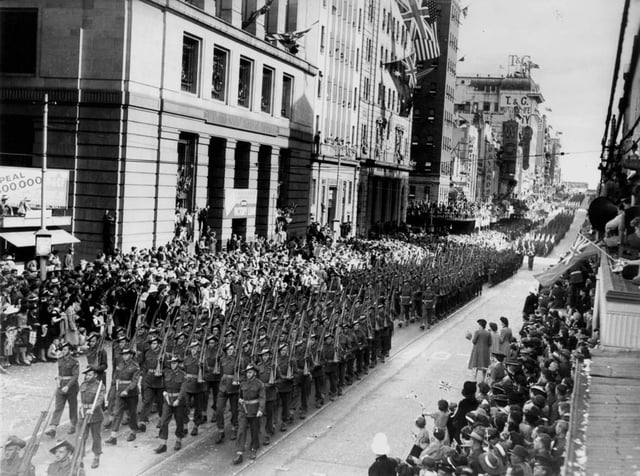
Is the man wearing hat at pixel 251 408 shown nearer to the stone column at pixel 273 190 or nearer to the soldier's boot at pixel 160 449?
the soldier's boot at pixel 160 449

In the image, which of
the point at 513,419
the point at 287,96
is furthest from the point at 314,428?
the point at 287,96

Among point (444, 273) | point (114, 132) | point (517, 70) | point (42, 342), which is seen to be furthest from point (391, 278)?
point (517, 70)

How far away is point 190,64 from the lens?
111 feet

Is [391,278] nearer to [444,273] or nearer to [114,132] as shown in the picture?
[444,273]

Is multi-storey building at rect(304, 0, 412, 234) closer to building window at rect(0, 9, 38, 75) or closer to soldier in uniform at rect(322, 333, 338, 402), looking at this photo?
building window at rect(0, 9, 38, 75)

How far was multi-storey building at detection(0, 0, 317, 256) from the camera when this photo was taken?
2855cm

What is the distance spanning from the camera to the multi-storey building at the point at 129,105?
2855 cm

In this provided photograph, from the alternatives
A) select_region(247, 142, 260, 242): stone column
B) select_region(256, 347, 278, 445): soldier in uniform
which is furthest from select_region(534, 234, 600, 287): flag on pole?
select_region(247, 142, 260, 242): stone column

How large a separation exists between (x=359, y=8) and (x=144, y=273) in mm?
41905

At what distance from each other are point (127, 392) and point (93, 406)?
1292 millimetres

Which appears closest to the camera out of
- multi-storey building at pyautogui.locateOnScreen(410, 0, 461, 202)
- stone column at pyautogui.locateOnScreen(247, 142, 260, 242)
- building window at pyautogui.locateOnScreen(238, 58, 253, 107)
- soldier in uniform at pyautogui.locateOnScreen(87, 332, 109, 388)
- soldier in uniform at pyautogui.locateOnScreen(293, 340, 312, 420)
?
soldier in uniform at pyautogui.locateOnScreen(87, 332, 109, 388)

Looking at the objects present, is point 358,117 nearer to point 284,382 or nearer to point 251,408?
point 284,382

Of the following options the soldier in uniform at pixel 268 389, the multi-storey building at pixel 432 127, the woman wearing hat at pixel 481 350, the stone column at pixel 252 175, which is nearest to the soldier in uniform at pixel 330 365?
the soldier in uniform at pixel 268 389

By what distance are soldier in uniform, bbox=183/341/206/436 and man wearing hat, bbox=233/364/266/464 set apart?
3.35 ft
